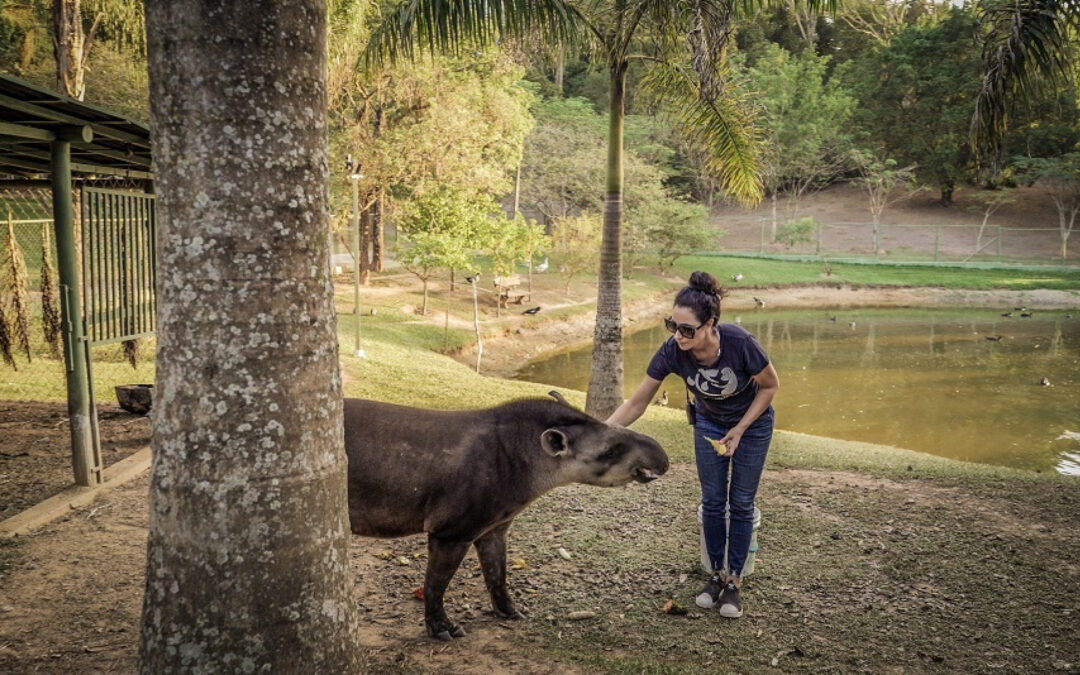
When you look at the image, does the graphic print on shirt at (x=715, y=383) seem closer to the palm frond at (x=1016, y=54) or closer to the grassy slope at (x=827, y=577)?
the grassy slope at (x=827, y=577)

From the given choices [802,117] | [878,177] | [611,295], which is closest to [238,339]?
[611,295]

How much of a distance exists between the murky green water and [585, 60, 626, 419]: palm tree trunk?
5.75 meters

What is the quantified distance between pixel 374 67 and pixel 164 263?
32.1 ft

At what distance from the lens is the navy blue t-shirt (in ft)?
17.7

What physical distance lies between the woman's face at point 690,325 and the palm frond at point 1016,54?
6.59 m

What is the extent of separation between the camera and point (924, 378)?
22.6m

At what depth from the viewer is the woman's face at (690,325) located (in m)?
5.25

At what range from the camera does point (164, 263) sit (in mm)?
3156

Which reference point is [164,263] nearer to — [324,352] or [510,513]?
[324,352]

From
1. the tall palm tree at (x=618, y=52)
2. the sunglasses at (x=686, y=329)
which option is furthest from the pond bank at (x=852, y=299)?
the sunglasses at (x=686, y=329)

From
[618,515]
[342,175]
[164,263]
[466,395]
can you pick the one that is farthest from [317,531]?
[342,175]

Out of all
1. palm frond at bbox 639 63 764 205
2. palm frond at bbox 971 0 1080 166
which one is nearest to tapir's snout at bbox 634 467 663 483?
palm frond at bbox 971 0 1080 166

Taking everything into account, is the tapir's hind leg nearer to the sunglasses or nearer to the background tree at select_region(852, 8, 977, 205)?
the sunglasses

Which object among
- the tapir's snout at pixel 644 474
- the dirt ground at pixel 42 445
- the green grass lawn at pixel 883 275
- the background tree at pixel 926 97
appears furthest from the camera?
the background tree at pixel 926 97
